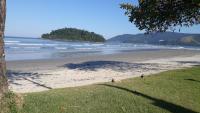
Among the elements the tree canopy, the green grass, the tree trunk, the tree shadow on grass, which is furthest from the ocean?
the tree trunk

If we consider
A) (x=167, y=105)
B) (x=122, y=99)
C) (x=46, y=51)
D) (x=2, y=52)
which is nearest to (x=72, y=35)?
(x=46, y=51)

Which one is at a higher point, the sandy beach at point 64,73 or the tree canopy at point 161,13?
the tree canopy at point 161,13

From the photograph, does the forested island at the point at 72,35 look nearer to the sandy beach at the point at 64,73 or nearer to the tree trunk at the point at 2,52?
the sandy beach at the point at 64,73

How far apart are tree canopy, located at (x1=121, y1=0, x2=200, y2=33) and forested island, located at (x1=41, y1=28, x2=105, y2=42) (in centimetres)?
13196

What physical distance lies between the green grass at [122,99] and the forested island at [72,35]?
14106cm

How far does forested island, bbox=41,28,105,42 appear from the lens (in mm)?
156275

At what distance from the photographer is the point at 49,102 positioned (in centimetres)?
874

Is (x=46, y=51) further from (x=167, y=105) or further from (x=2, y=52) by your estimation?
(x=2, y=52)

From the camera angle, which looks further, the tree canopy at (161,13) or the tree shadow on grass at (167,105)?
the tree canopy at (161,13)

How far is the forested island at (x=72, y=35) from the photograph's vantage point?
513ft

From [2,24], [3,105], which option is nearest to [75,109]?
[3,105]

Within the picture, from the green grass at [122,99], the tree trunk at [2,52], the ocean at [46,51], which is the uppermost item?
the tree trunk at [2,52]

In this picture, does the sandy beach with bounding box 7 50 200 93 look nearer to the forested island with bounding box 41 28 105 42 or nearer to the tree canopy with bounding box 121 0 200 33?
the tree canopy with bounding box 121 0 200 33

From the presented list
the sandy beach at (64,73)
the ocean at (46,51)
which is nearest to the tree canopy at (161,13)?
the sandy beach at (64,73)
